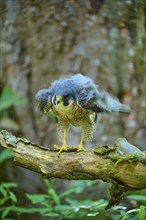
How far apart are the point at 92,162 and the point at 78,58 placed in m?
1.99

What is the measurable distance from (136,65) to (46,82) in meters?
0.73

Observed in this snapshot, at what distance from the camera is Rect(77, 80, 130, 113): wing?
7.38ft

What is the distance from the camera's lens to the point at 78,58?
12.5ft

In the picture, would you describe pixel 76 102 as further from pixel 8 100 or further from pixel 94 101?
pixel 8 100

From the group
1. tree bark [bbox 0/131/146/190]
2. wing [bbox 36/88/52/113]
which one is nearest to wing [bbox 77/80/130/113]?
wing [bbox 36/88/52/113]

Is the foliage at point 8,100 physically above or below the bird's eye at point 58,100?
below

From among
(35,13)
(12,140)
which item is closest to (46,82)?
(35,13)

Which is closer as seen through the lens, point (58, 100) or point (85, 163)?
point (85, 163)

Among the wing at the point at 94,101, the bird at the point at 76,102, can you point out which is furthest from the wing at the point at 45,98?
the wing at the point at 94,101

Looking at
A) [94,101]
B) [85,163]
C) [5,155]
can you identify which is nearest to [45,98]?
[94,101]

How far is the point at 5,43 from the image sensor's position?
399cm

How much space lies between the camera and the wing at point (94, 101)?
225 centimetres

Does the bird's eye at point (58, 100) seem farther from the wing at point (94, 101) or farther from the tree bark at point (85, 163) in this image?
the tree bark at point (85, 163)

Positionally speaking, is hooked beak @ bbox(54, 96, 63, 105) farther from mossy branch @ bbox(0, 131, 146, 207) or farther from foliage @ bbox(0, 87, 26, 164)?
foliage @ bbox(0, 87, 26, 164)
